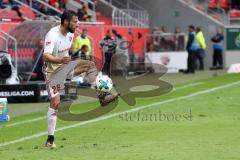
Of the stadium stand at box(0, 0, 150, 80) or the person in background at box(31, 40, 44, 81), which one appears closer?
the person in background at box(31, 40, 44, 81)

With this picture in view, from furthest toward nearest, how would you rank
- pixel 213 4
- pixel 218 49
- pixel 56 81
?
pixel 213 4, pixel 218 49, pixel 56 81

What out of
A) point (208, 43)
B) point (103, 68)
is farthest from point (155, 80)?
point (208, 43)

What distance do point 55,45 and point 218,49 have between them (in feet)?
89.7

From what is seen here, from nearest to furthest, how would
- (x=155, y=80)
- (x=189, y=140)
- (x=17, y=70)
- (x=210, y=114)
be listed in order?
1. (x=189, y=140)
2. (x=210, y=114)
3. (x=17, y=70)
4. (x=155, y=80)

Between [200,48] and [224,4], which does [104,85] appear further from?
[224,4]

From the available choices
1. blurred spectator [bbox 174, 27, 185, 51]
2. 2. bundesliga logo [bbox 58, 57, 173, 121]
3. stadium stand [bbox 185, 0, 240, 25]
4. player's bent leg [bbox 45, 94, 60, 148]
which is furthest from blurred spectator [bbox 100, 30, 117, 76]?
player's bent leg [bbox 45, 94, 60, 148]

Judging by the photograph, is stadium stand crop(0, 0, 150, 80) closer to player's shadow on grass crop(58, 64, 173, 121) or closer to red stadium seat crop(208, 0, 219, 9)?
player's shadow on grass crop(58, 64, 173, 121)

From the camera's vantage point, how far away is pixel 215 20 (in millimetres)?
41312

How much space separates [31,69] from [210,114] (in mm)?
9607

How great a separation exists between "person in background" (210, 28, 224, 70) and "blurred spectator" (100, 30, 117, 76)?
9.40 m

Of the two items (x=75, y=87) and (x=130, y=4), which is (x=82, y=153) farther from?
(x=130, y=4)

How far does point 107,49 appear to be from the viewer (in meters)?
30.1

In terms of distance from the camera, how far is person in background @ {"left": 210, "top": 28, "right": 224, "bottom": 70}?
128ft

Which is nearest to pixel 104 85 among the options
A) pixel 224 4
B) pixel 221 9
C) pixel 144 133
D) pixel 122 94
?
pixel 144 133
